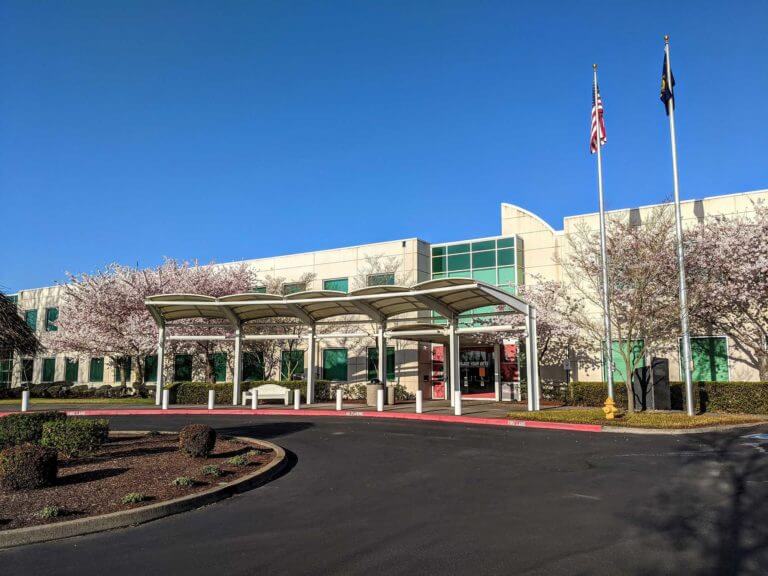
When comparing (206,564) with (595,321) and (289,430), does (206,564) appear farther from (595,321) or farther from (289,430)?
(595,321)

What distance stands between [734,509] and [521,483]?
9.73ft

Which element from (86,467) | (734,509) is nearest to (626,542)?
(734,509)

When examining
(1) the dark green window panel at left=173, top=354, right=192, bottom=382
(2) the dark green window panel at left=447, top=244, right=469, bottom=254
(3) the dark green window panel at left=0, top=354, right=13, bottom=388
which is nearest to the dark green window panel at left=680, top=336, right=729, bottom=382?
(2) the dark green window panel at left=447, top=244, right=469, bottom=254

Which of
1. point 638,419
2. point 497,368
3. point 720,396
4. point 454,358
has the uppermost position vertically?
point 454,358

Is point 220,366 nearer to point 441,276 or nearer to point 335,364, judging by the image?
point 335,364

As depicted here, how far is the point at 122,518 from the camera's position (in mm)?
7508

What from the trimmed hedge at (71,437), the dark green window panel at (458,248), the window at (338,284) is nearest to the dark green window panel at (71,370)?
the window at (338,284)

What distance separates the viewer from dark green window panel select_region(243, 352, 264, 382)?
116 ft

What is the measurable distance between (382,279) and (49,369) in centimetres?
2956

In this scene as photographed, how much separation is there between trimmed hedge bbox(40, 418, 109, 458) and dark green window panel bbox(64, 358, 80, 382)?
35443 millimetres

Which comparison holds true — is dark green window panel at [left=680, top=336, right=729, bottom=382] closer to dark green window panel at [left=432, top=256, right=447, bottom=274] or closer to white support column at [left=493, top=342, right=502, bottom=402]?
white support column at [left=493, top=342, right=502, bottom=402]

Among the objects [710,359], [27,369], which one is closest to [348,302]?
[710,359]

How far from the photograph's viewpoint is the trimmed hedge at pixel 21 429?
12.2 m

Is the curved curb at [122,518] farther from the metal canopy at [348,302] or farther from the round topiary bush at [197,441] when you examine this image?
the metal canopy at [348,302]
